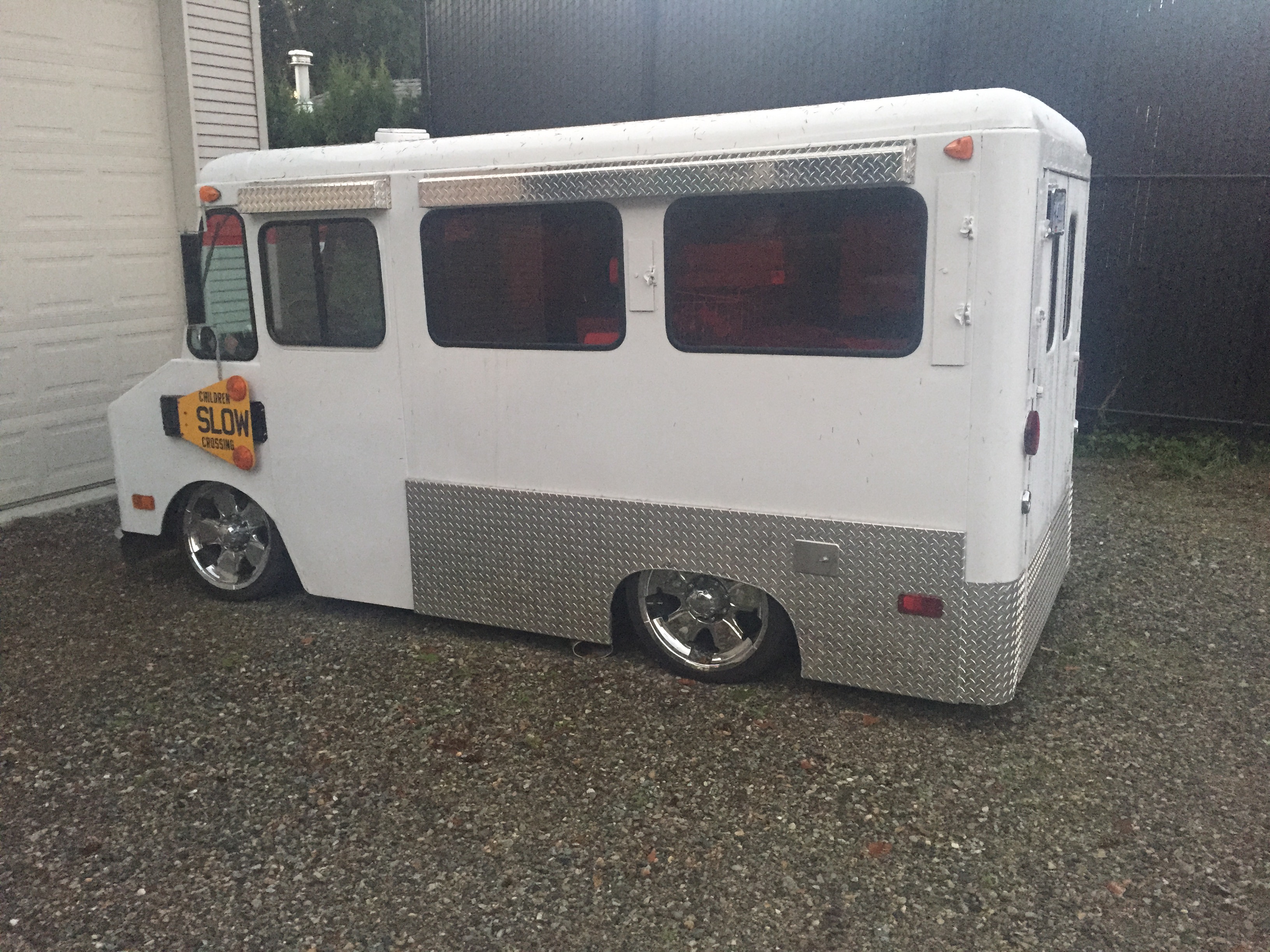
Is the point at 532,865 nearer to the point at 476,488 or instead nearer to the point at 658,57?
the point at 476,488

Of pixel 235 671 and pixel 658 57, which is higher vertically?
pixel 658 57

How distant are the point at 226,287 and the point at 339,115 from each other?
18726 mm

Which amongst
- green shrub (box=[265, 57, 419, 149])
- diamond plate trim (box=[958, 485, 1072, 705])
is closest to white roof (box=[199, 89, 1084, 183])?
diamond plate trim (box=[958, 485, 1072, 705])

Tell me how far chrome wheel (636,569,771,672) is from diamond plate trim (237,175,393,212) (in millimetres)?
2094

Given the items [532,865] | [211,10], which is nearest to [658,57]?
[211,10]

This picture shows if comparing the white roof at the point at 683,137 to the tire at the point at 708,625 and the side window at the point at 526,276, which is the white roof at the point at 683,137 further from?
the tire at the point at 708,625

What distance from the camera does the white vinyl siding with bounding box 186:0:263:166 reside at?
862 centimetres

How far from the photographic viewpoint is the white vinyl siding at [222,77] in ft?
28.3

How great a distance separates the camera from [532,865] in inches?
139

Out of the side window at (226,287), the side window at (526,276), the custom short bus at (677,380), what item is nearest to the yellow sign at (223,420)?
the custom short bus at (677,380)

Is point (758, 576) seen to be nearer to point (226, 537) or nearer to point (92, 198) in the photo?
point (226, 537)

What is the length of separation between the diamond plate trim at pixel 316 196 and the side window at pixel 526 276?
259 mm

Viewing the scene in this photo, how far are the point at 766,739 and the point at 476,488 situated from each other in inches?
69.0

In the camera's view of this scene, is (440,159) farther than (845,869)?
Yes
